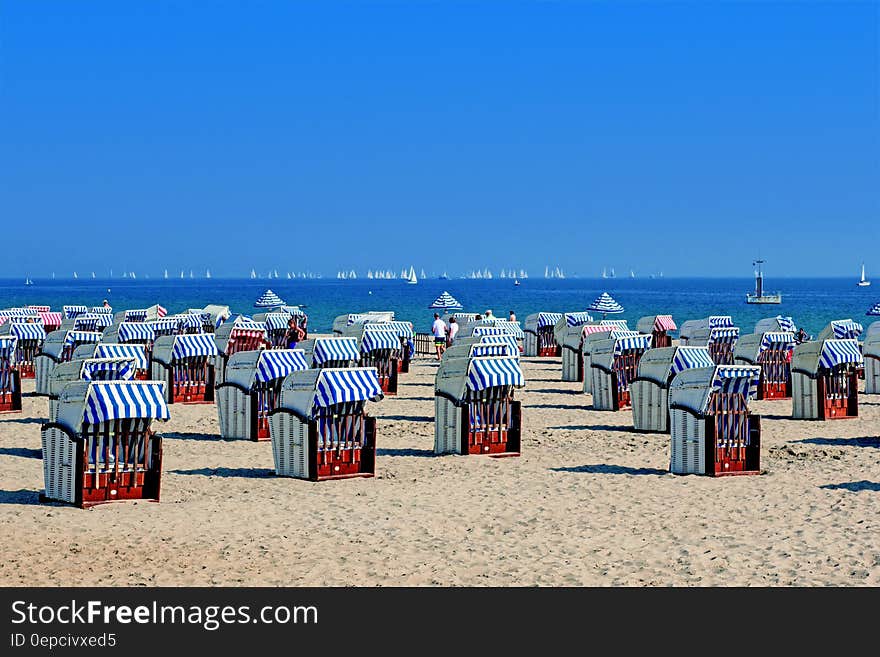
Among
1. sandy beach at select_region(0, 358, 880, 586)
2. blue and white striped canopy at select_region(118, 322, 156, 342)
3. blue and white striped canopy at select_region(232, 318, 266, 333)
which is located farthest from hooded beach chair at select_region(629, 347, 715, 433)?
blue and white striped canopy at select_region(232, 318, 266, 333)

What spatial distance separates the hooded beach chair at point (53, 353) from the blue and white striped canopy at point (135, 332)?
1686mm

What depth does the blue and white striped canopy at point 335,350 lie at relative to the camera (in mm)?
20641

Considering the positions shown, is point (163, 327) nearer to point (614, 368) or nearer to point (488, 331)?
point (488, 331)

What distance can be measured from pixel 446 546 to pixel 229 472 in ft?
15.0

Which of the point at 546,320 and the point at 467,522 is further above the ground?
the point at 546,320

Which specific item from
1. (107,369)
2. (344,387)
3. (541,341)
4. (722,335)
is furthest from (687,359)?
(541,341)

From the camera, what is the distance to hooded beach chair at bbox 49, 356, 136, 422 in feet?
55.7

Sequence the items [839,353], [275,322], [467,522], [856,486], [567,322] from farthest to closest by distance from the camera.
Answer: [567,322] < [275,322] < [839,353] < [856,486] < [467,522]

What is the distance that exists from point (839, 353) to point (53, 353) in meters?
13.9

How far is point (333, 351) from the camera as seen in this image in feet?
68.6

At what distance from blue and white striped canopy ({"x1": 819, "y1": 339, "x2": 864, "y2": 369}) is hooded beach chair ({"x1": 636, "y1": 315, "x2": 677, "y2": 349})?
1419cm

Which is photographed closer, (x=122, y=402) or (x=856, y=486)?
(x=122, y=402)

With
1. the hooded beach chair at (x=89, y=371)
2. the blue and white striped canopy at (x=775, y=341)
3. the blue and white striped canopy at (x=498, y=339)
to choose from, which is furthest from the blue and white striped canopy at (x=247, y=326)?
the blue and white striped canopy at (x=775, y=341)
